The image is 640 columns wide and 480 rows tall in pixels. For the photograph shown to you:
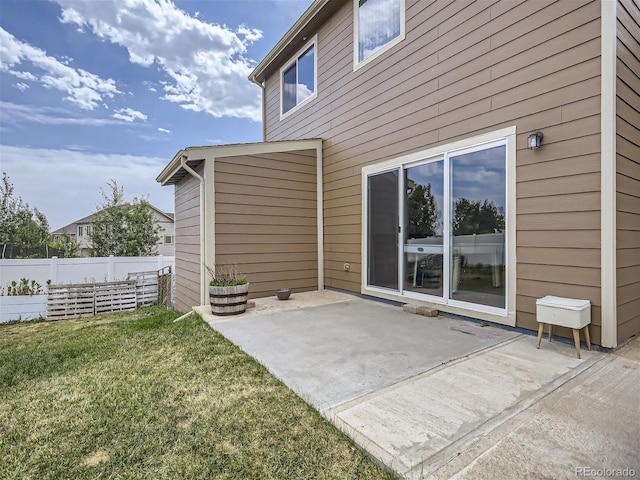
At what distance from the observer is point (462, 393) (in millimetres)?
2156

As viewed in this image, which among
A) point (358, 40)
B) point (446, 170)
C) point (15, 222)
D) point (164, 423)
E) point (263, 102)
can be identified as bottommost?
point (164, 423)

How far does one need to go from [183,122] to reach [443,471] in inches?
677

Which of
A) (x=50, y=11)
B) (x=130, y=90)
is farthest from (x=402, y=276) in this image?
(x=130, y=90)

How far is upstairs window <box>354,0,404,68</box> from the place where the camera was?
503 cm

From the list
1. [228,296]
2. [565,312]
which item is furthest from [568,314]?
[228,296]

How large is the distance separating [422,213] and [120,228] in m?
13.7

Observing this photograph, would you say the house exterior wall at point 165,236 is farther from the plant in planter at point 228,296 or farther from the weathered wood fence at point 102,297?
the plant in planter at point 228,296

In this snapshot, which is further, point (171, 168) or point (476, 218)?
point (171, 168)

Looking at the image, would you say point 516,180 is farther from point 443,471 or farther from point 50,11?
point 50,11

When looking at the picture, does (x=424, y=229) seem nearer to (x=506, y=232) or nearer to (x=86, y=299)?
(x=506, y=232)

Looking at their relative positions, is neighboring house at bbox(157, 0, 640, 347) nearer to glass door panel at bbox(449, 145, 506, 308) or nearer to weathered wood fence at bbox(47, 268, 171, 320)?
glass door panel at bbox(449, 145, 506, 308)

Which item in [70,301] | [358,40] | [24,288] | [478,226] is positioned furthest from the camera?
[24,288]

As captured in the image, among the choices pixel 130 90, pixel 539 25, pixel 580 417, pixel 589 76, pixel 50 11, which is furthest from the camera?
pixel 130 90

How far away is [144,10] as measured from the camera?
8805mm
